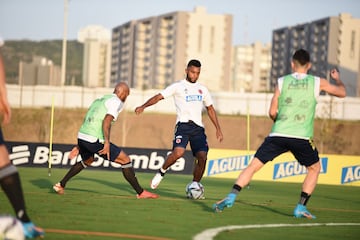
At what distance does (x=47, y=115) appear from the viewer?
3012 inches

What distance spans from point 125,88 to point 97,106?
1.80 ft

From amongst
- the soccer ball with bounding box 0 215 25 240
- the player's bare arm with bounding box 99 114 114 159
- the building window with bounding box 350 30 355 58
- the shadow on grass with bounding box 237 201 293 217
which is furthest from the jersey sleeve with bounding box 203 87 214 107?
the building window with bounding box 350 30 355 58

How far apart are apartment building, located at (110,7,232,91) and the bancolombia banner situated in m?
114

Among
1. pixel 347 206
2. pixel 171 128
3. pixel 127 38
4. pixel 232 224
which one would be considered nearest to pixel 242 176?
pixel 232 224

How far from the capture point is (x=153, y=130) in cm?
7719

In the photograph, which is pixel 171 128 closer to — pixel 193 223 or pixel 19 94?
pixel 19 94

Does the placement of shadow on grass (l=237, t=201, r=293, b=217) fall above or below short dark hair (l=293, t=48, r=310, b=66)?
below

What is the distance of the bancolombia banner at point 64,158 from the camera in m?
28.8

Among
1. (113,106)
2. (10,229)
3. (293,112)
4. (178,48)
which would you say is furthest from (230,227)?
(178,48)

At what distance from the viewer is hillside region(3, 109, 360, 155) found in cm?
7388

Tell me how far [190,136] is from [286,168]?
13.9 metres

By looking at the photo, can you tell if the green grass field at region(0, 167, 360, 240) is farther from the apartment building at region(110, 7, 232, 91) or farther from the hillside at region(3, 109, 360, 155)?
the apartment building at region(110, 7, 232, 91)

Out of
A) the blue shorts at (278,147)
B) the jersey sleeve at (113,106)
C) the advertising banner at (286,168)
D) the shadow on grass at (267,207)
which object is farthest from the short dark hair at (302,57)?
the advertising banner at (286,168)

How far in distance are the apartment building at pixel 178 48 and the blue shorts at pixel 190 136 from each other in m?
128
